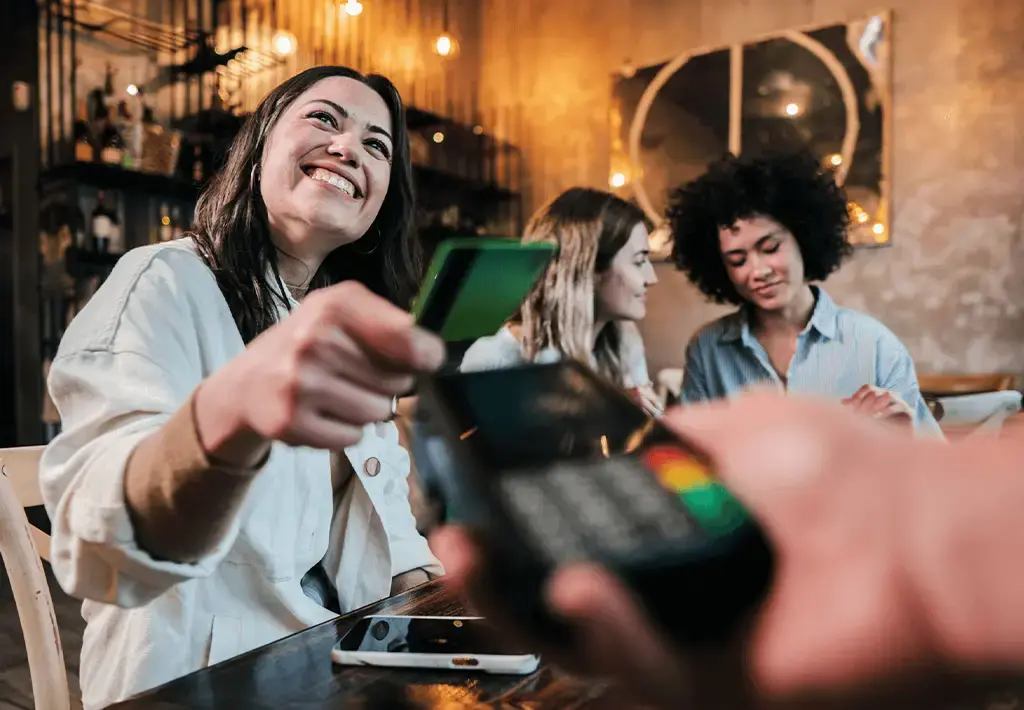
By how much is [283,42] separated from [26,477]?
2.87 m

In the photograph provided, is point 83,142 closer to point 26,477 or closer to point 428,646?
point 26,477

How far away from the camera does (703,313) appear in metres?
3.66

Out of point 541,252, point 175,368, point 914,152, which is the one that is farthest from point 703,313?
point 541,252

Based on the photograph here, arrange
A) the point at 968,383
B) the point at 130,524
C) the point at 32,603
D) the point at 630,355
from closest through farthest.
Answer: the point at 130,524
the point at 32,603
the point at 630,355
the point at 968,383

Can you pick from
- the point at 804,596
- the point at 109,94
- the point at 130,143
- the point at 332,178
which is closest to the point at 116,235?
the point at 130,143

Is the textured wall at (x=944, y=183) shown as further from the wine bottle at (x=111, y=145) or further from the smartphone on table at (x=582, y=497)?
the smartphone on table at (x=582, y=497)

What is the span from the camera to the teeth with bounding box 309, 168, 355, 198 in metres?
0.95

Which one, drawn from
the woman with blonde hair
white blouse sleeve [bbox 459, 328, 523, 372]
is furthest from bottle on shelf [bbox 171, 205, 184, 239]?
white blouse sleeve [bbox 459, 328, 523, 372]

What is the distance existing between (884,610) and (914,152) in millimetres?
3579

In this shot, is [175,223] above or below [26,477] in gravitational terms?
above

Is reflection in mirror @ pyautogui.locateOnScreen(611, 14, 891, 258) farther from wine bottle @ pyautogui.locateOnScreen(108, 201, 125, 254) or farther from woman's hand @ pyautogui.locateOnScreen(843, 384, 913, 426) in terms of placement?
wine bottle @ pyautogui.locateOnScreen(108, 201, 125, 254)

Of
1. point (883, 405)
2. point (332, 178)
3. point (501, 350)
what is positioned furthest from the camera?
point (501, 350)

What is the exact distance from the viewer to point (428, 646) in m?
0.59

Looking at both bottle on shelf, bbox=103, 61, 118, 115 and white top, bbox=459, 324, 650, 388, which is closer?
white top, bbox=459, 324, 650, 388
